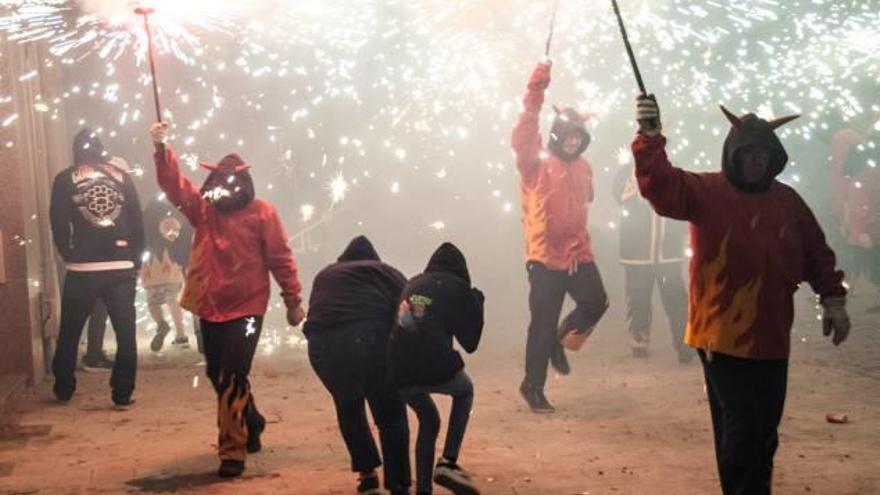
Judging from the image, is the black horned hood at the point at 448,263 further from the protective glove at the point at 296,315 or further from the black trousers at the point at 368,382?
the protective glove at the point at 296,315

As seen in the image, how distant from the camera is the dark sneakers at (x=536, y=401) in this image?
7.75 metres

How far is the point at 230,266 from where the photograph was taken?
6121 millimetres

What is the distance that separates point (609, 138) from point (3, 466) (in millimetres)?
14193

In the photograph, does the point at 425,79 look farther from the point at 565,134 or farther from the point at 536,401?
the point at 536,401

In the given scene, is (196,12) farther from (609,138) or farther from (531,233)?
(609,138)

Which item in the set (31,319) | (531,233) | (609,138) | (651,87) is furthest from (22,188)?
(609,138)

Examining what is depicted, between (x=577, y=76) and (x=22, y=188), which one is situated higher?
(x=577, y=76)

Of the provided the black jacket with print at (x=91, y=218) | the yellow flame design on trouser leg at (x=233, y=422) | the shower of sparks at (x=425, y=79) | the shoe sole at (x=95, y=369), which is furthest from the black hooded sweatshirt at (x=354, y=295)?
the shoe sole at (x=95, y=369)

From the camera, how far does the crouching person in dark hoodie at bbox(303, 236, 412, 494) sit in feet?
16.8

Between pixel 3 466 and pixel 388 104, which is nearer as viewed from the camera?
pixel 3 466

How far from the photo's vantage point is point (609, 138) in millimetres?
18625

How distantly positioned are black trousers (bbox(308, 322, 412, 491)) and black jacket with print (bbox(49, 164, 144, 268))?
12.0 ft

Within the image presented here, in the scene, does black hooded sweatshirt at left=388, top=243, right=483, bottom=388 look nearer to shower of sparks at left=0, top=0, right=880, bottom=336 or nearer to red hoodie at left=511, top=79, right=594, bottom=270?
red hoodie at left=511, top=79, right=594, bottom=270

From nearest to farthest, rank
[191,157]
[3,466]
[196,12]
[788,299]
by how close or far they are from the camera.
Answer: [788,299], [3,466], [196,12], [191,157]
